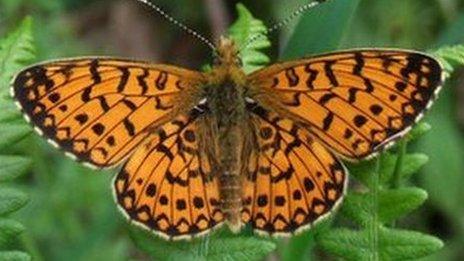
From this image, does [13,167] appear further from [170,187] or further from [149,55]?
[149,55]

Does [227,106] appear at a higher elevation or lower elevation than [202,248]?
higher

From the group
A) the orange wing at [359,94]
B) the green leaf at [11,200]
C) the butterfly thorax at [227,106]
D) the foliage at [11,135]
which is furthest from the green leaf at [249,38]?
the green leaf at [11,200]

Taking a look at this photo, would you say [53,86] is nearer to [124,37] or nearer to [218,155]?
[218,155]

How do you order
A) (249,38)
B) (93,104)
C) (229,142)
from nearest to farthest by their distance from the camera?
(93,104), (229,142), (249,38)

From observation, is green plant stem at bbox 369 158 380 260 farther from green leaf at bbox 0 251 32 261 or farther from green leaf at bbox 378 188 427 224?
green leaf at bbox 0 251 32 261

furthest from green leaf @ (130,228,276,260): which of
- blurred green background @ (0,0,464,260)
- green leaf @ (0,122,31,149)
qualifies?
blurred green background @ (0,0,464,260)

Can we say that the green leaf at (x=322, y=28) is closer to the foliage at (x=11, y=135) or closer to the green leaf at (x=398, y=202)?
the green leaf at (x=398, y=202)

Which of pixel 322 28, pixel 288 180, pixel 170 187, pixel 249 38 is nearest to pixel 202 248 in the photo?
pixel 170 187
